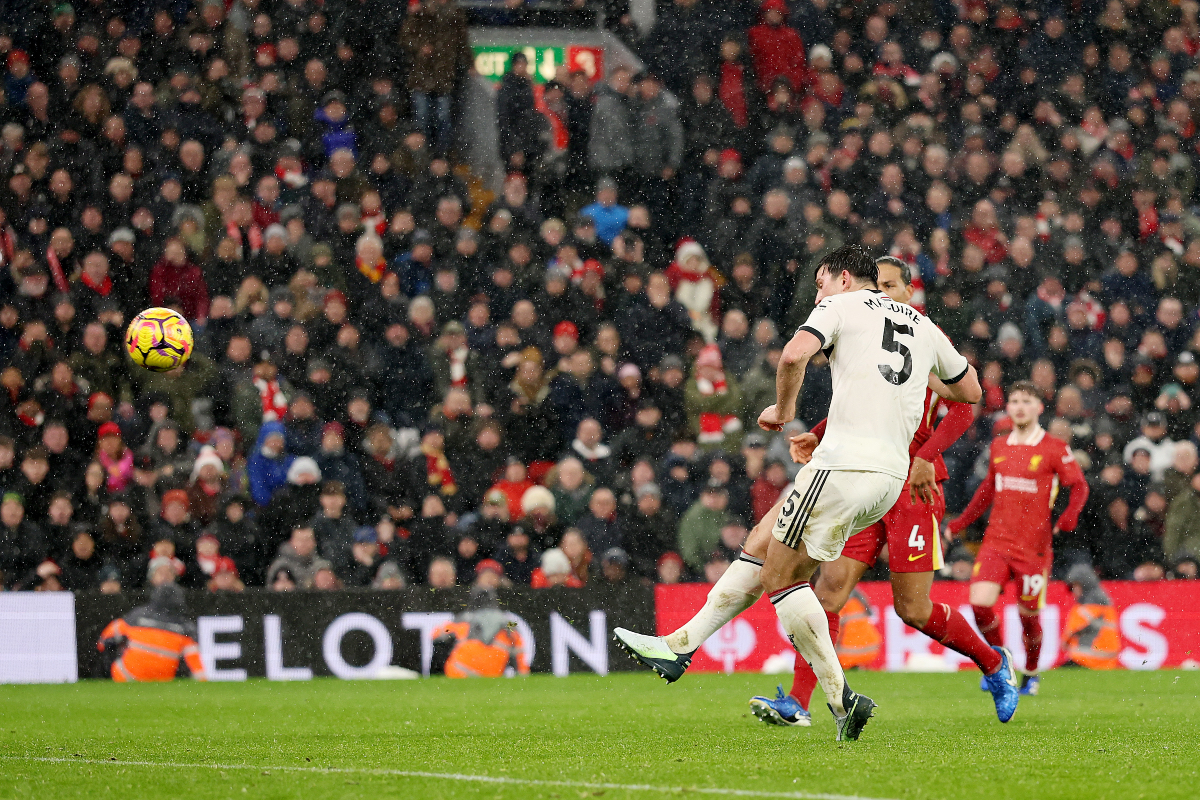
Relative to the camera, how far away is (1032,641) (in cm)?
1088

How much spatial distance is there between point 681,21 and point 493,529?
659 centimetres

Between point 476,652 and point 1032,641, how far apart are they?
175 inches

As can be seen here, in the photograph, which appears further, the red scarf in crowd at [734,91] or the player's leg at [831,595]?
the red scarf in crowd at [734,91]

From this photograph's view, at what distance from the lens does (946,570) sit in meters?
13.7

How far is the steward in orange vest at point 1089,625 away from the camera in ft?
44.2

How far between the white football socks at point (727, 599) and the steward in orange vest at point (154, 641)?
257 inches

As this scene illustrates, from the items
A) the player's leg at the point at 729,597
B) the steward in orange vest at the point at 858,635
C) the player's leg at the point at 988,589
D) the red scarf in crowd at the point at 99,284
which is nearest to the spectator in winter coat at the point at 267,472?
the red scarf in crowd at the point at 99,284

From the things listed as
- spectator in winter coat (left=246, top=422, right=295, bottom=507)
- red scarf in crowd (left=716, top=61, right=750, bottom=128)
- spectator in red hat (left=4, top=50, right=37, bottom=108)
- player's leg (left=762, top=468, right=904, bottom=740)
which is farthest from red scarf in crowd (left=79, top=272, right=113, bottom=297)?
player's leg (left=762, top=468, right=904, bottom=740)

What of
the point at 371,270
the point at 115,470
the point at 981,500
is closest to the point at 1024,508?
the point at 981,500

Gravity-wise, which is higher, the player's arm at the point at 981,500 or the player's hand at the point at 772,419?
the player's hand at the point at 772,419

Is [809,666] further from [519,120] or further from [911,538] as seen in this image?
[519,120]

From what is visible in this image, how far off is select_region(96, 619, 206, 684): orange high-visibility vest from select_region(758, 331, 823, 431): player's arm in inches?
293

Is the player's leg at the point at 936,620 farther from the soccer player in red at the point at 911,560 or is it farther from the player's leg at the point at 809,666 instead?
the player's leg at the point at 809,666

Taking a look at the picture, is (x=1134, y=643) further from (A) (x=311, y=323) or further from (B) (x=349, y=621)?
(A) (x=311, y=323)
